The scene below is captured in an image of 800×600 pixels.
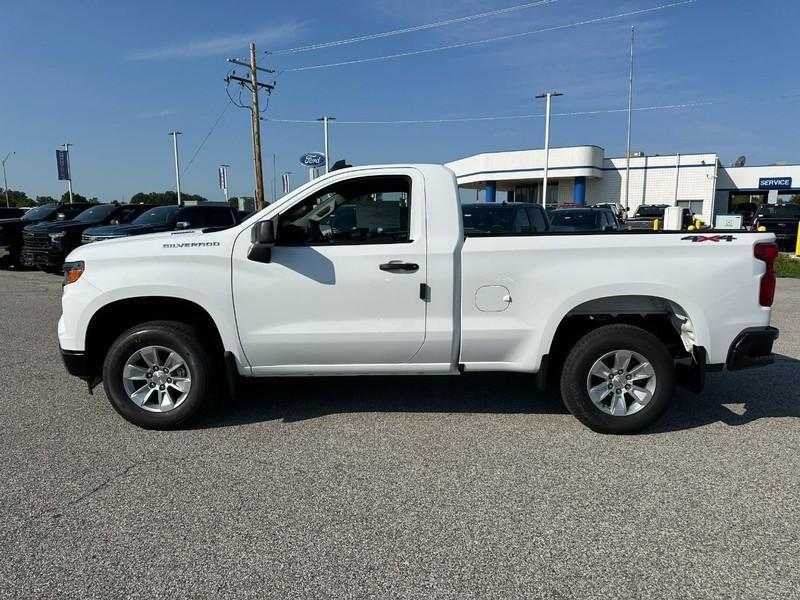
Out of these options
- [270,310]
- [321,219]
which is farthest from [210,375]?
[321,219]

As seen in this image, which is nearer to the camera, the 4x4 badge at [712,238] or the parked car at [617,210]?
the 4x4 badge at [712,238]

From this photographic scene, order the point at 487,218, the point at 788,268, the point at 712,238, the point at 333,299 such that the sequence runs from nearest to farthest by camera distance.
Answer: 1. the point at 712,238
2. the point at 333,299
3. the point at 487,218
4. the point at 788,268

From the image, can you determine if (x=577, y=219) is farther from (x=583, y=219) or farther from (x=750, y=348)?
(x=750, y=348)

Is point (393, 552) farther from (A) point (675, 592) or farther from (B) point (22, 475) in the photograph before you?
(B) point (22, 475)

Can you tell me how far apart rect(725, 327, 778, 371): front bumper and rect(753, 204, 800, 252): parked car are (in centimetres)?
2026

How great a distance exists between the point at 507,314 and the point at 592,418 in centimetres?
102

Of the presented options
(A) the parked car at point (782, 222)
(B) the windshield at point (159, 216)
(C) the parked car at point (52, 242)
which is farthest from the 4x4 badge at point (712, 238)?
(A) the parked car at point (782, 222)

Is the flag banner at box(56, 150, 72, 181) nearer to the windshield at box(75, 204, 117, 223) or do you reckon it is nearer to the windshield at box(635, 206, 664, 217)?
the windshield at box(75, 204, 117, 223)

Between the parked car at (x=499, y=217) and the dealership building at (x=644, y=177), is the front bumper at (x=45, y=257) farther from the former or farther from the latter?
the dealership building at (x=644, y=177)

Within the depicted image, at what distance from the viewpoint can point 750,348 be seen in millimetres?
4320

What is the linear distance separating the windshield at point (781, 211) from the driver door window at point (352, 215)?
76.2 feet

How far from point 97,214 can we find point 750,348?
16353 mm

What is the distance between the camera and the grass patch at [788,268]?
1505 centimetres

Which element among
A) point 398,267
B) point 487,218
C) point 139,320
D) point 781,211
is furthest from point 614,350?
point 781,211
